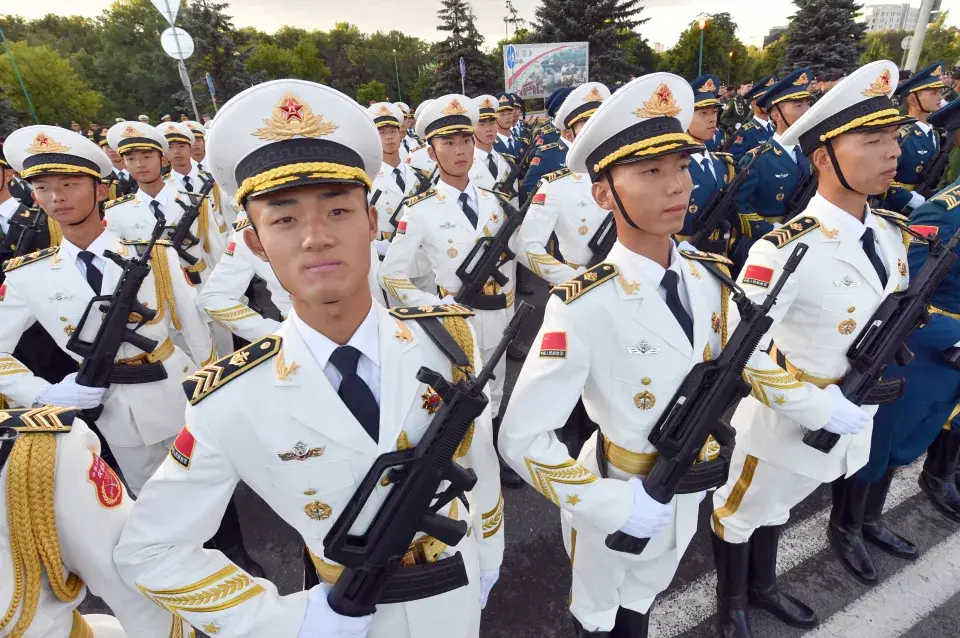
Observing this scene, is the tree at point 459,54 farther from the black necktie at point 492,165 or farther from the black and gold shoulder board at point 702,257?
the black and gold shoulder board at point 702,257

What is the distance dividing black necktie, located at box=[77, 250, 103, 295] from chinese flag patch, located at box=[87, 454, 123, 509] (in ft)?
6.28

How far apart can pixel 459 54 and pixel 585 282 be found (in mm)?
42410

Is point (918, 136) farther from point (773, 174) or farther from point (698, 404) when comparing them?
point (698, 404)

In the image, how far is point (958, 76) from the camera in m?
7.75

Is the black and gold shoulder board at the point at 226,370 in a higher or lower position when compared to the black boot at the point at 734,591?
higher

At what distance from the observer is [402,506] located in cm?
151

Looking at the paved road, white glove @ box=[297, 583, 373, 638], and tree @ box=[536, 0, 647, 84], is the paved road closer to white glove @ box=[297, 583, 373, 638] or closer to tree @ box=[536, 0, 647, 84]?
white glove @ box=[297, 583, 373, 638]

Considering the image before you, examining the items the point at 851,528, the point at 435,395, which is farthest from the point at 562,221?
the point at 435,395

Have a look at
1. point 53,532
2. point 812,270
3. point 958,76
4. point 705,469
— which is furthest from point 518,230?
point 958,76

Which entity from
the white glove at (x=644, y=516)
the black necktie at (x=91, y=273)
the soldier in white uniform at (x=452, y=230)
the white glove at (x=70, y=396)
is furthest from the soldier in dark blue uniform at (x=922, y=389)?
the black necktie at (x=91, y=273)

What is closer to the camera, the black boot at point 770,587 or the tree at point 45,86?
the black boot at point 770,587

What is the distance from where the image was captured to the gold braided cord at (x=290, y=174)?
52.9 inches

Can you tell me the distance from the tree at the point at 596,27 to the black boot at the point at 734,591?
31360mm

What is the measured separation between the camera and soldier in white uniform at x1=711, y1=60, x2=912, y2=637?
241cm
